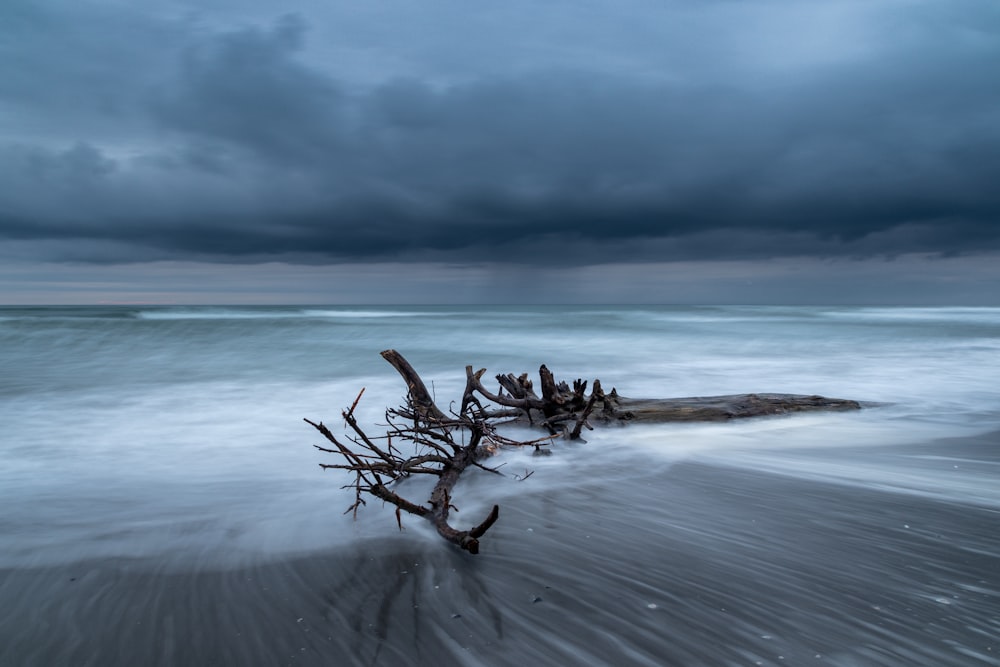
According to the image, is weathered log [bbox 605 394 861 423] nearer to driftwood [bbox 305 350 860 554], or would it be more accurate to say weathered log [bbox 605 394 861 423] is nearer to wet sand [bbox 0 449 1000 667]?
driftwood [bbox 305 350 860 554]

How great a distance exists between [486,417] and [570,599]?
2.85 meters

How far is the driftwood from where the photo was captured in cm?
442

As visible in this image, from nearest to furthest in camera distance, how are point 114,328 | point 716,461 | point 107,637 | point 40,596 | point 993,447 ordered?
point 107,637 → point 40,596 → point 716,461 → point 993,447 → point 114,328

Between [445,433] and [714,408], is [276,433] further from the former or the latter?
[714,408]

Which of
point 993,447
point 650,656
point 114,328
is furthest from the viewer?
point 114,328

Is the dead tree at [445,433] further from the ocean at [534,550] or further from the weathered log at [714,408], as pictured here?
the weathered log at [714,408]

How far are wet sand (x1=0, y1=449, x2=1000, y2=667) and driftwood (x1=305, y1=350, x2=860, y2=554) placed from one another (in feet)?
2.60

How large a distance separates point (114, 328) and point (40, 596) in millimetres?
30069

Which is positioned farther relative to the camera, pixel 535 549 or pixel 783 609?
pixel 535 549

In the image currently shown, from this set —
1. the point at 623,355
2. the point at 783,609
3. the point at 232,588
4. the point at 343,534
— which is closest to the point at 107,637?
the point at 232,588

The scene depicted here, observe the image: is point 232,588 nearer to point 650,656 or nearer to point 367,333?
point 650,656

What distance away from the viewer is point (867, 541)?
3.31 metres

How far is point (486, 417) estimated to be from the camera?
548 cm

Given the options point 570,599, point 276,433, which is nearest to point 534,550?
point 570,599
